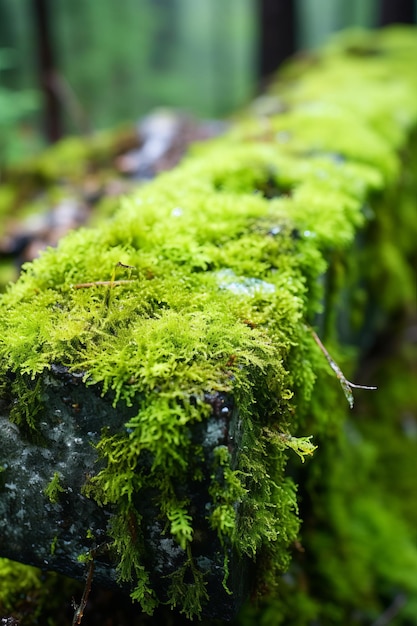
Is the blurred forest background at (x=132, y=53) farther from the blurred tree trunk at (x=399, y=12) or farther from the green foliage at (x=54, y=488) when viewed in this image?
the green foliage at (x=54, y=488)

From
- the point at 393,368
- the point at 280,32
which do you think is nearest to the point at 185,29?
the point at 280,32

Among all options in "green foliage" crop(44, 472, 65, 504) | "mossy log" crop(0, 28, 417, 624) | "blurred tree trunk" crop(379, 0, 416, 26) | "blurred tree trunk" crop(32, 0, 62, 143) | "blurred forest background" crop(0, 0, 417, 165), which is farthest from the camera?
"blurred tree trunk" crop(379, 0, 416, 26)

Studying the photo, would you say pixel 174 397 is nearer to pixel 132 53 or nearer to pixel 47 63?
pixel 47 63

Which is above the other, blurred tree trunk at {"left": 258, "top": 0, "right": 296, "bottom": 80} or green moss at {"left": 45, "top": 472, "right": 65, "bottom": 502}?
blurred tree trunk at {"left": 258, "top": 0, "right": 296, "bottom": 80}

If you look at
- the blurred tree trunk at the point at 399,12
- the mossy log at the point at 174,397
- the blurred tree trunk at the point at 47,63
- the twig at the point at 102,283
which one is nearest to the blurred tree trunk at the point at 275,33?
the blurred tree trunk at the point at 399,12

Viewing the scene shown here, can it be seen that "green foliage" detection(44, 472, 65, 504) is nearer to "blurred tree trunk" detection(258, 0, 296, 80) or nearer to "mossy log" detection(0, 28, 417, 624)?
"mossy log" detection(0, 28, 417, 624)

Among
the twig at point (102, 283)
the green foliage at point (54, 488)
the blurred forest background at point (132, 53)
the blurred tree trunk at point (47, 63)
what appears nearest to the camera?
the green foliage at point (54, 488)

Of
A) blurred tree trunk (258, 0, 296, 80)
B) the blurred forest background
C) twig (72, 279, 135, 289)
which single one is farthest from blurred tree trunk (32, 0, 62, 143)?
twig (72, 279, 135, 289)
